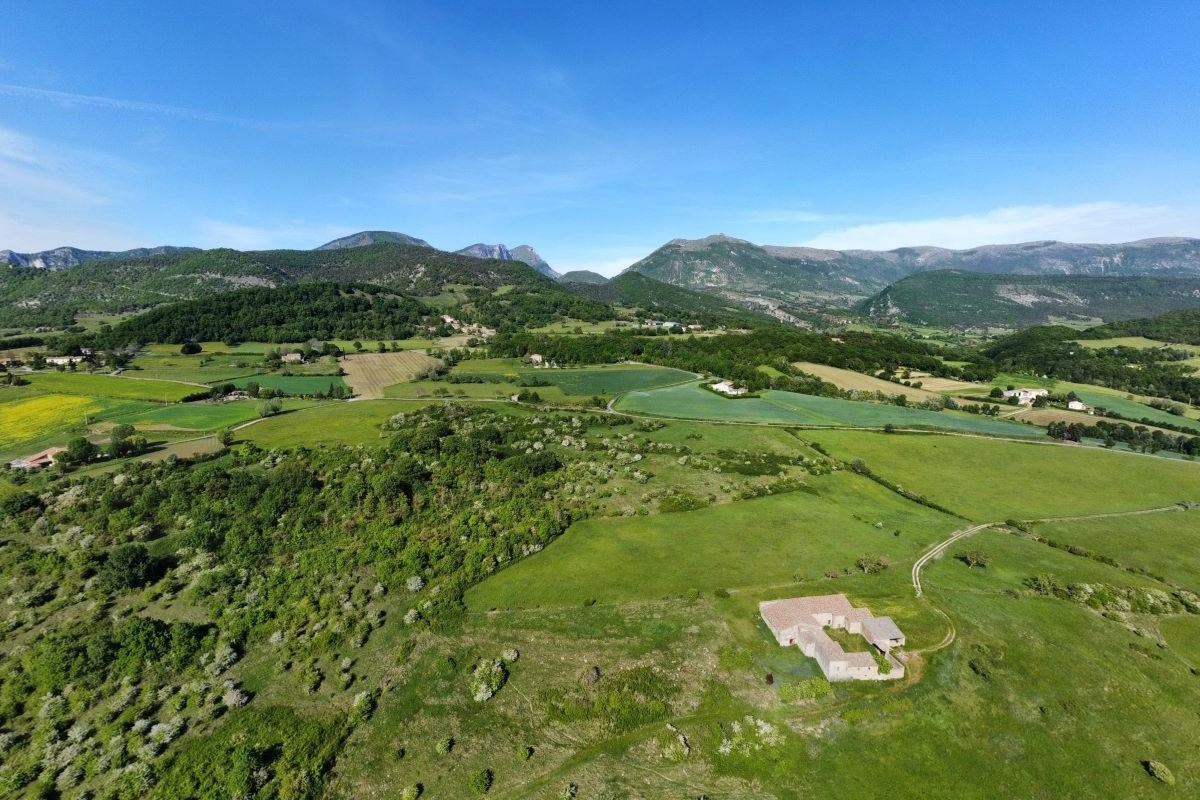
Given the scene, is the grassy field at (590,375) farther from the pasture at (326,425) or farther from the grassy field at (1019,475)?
the grassy field at (1019,475)

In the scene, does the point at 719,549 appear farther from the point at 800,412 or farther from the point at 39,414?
the point at 39,414

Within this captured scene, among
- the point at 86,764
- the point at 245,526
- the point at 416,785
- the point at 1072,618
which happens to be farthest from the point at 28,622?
the point at 1072,618

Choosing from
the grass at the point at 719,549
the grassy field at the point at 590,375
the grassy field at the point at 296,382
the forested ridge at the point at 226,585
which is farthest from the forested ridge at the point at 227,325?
the grass at the point at 719,549

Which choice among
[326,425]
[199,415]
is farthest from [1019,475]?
[199,415]

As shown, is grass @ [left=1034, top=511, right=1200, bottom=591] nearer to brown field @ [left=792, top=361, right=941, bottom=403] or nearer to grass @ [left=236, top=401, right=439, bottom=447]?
brown field @ [left=792, top=361, right=941, bottom=403]

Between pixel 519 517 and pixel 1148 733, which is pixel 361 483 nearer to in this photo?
pixel 519 517

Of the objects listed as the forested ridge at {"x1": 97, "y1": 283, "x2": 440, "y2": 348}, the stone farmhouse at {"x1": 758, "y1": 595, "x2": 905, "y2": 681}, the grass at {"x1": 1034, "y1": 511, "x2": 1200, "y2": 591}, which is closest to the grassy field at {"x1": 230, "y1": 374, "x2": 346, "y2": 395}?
the forested ridge at {"x1": 97, "y1": 283, "x2": 440, "y2": 348}
